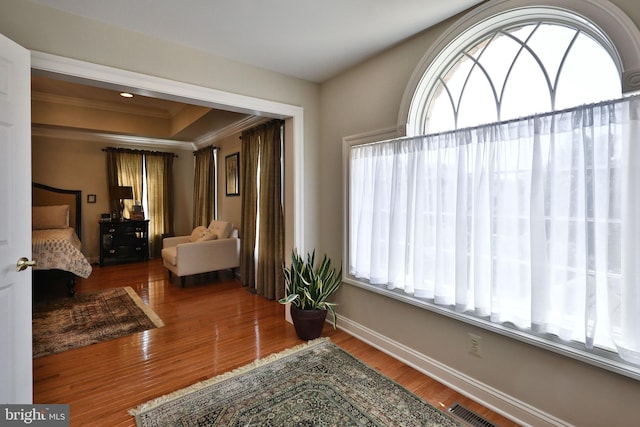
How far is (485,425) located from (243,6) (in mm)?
2984

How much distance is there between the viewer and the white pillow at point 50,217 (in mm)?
4898

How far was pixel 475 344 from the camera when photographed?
6.51 ft

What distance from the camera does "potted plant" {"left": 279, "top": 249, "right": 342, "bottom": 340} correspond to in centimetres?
272

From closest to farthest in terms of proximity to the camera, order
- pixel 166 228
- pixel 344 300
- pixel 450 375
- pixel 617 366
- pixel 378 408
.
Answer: pixel 617 366 < pixel 378 408 < pixel 450 375 < pixel 344 300 < pixel 166 228

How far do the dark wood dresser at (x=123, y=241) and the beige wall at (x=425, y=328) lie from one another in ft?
15.1

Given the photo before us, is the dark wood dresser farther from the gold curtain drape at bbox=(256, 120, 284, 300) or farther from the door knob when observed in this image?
the door knob

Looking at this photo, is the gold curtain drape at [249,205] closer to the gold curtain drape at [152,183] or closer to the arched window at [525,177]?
the arched window at [525,177]

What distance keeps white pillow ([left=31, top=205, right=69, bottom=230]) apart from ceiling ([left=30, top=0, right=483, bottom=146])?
14.5 ft

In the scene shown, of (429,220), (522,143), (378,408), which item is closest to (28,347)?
(378,408)

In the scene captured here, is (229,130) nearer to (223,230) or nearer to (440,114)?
(223,230)

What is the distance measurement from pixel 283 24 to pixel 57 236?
415 cm

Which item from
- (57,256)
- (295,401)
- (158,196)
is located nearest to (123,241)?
(158,196)

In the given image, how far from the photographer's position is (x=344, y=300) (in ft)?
9.93

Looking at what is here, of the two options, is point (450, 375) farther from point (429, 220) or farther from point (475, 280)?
point (429, 220)
